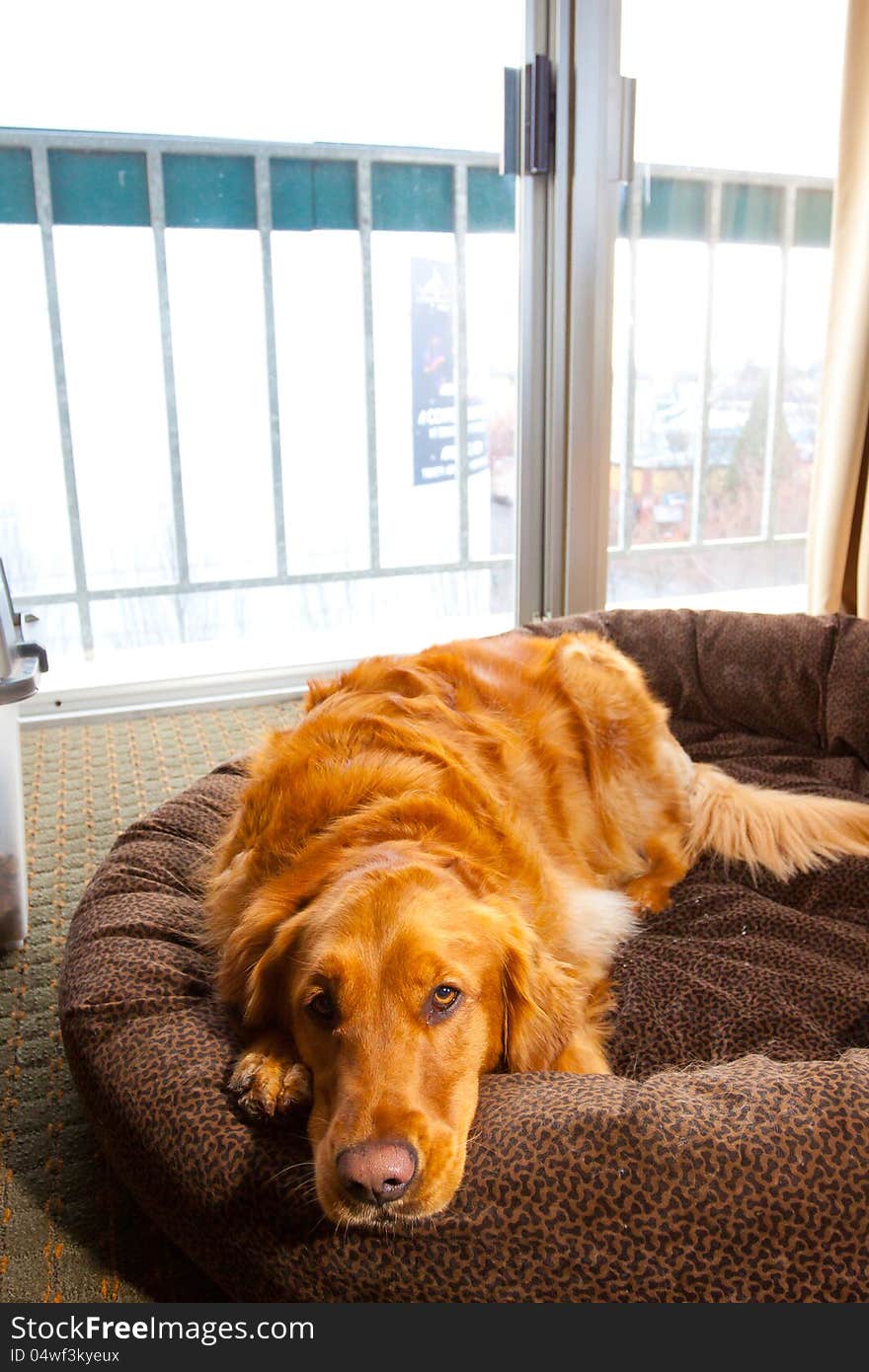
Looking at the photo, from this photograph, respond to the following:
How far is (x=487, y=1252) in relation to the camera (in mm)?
1094

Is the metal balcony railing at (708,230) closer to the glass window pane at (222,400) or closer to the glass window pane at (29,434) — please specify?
the glass window pane at (222,400)

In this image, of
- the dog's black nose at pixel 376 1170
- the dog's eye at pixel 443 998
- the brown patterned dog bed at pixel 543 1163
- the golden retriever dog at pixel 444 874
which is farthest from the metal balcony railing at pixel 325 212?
the dog's black nose at pixel 376 1170

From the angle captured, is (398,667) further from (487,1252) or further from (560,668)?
(487,1252)

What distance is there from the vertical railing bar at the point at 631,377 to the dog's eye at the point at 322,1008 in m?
2.72

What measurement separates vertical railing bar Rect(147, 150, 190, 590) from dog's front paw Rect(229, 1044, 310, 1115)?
234cm

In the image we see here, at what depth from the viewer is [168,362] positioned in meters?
3.18

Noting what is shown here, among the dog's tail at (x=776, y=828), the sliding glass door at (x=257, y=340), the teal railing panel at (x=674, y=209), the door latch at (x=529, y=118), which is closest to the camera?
the dog's tail at (x=776, y=828)

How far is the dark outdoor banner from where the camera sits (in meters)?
3.38

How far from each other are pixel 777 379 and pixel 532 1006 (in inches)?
115

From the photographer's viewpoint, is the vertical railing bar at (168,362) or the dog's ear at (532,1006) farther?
the vertical railing bar at (168,362)

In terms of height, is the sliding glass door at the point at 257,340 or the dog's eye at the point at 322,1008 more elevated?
the sliding glass door at the point at 257,340

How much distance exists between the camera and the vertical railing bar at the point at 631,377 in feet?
10.9

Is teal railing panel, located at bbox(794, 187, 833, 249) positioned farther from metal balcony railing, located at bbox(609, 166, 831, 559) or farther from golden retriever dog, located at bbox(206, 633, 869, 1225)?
golden retriever dog, located at bbox(206, 633, 869, 1225)

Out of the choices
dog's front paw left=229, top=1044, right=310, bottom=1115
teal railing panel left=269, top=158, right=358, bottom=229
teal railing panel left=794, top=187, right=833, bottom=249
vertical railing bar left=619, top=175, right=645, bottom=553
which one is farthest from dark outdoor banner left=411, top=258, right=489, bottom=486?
dog's front paw left=229, top=1044, right=310, bottom=1115
